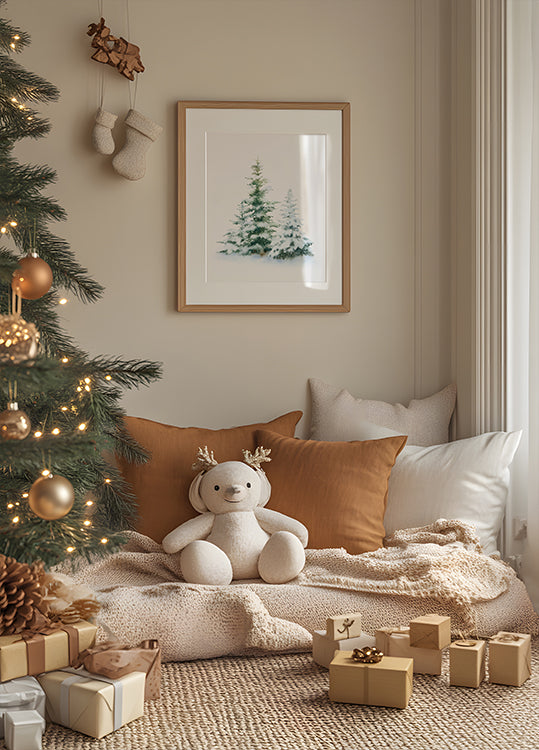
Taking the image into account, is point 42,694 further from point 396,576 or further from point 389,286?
point 389,286

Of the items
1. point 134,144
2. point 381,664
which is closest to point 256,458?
point 381,664

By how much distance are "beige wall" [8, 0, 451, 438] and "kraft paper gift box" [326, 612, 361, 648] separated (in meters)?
1.07

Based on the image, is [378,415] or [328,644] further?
[378,415]

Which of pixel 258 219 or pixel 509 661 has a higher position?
pixel 258 219

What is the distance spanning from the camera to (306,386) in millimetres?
2705

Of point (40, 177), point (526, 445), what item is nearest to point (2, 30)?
point (40, 177)

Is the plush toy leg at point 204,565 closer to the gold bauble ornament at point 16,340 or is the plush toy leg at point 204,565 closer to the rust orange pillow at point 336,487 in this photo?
the rust orange pillow at point 336,487

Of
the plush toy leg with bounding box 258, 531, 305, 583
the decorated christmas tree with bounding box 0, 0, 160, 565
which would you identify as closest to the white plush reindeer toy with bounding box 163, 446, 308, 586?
the plush toy leg with bounding box 258, 531, 305, 583

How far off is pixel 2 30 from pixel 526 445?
5.99 feet

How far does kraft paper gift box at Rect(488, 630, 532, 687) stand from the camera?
5.36ft

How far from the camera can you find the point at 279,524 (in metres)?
2.14

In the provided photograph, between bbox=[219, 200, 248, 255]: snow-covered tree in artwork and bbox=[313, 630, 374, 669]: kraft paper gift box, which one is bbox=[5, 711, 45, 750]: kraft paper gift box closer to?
bbox=[313, 630, 374, 669]: kraft paper gift box

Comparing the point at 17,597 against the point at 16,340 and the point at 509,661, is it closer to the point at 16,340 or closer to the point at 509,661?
the point at 16,340

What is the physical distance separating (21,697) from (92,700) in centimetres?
13
